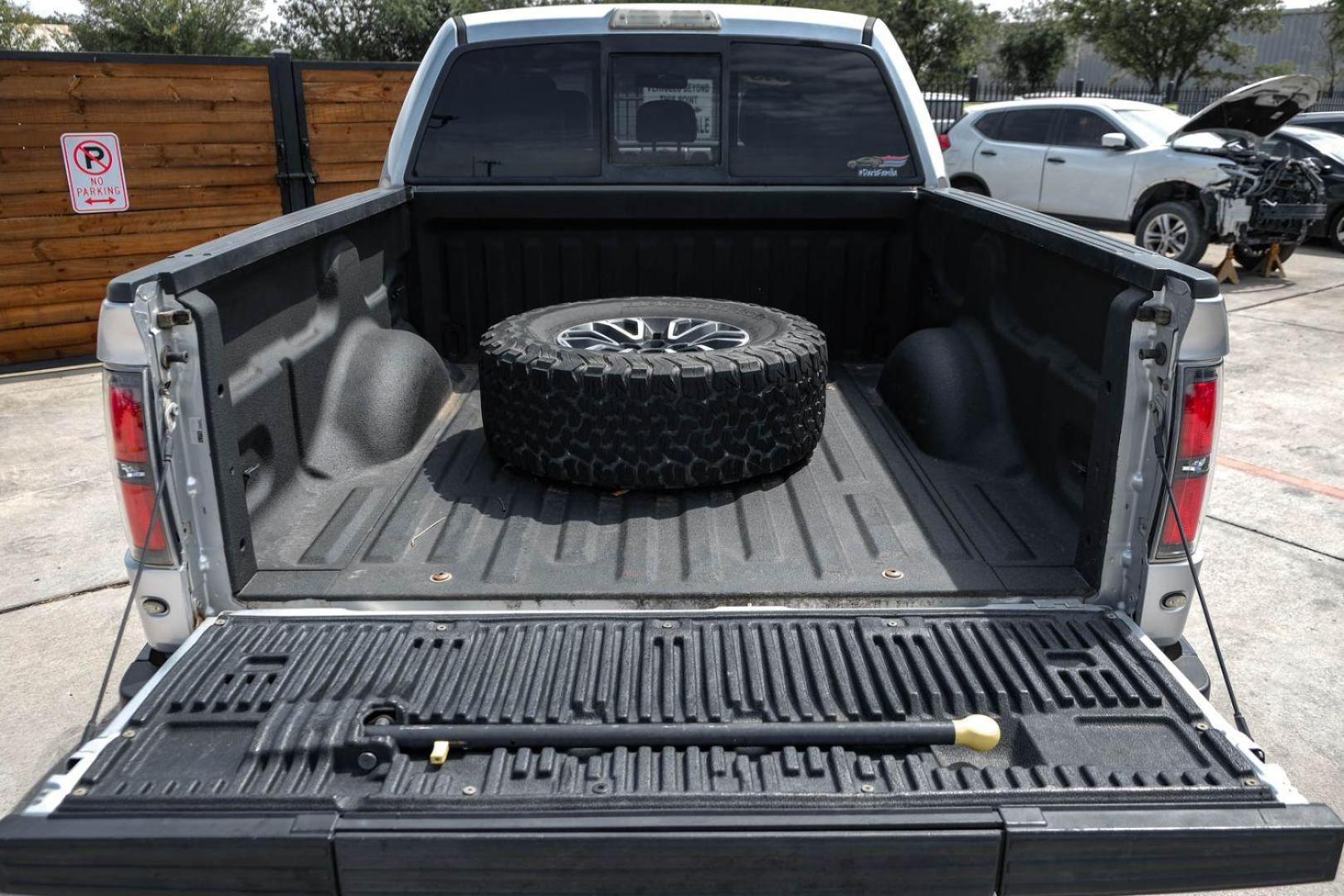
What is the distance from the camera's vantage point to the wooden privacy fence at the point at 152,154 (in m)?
6.82

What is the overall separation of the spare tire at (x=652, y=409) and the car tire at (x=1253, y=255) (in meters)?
10.1

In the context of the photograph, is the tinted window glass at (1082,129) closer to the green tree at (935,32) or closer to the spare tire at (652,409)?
the spare tire at (652,409)

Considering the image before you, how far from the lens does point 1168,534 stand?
6.71 ft

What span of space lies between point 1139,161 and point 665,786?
1136 centimetres

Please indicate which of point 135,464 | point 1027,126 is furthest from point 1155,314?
point 1027,126

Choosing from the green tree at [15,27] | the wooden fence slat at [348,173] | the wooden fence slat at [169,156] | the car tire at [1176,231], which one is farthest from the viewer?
the green tree at [15,27]

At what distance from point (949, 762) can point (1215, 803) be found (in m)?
0.40

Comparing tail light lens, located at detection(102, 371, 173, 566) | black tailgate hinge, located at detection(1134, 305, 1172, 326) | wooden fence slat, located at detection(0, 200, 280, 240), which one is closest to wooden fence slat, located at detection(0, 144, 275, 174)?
wooden fence slat, located at detection(0, 200, 280, 240)

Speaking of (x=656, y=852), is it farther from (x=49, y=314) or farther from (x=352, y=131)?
(x=352, y=131)

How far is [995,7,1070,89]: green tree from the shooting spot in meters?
40.1

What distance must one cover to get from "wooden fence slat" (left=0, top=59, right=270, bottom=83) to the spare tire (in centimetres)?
561

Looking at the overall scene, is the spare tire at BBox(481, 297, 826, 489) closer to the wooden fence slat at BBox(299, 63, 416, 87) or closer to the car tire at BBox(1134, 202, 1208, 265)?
the wooden fence slat at BBox(299, 63, 416, 87)

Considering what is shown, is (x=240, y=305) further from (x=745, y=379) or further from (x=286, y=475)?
(x=745, y=379)

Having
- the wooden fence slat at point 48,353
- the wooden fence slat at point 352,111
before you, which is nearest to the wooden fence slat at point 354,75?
the wooden fence slat at point 352,111
